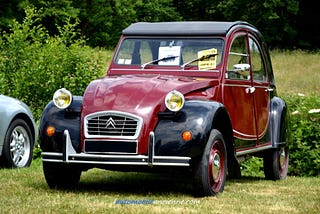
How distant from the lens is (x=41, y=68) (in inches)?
582

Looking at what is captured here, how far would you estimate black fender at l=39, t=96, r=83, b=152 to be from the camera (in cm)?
835

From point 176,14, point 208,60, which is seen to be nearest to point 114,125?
point 208,60

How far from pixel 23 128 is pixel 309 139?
4.75 meters

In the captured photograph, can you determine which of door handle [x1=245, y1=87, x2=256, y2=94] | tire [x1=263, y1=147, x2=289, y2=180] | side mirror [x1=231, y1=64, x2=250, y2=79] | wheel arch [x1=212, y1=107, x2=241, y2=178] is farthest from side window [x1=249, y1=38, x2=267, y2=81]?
wheel arch [x1=212, y1=107, x2=241, y2=178]

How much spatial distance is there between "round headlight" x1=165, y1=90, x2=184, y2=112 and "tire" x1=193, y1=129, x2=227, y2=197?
0.51m

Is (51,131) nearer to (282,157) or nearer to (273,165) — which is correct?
(273,165)

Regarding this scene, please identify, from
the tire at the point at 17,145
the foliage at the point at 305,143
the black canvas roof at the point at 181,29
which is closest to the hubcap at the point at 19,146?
the tire at the point at 17,145

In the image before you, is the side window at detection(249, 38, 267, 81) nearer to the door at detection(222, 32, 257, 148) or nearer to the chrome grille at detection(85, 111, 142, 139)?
the door at detection(222, 32, 257, 148)

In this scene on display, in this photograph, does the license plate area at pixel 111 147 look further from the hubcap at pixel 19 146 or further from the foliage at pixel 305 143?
the foliage at pixel 305 143

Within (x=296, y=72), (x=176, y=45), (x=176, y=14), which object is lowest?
(x=296, y=72)

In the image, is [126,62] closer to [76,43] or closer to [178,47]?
[178,47]

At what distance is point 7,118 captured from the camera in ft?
35.4

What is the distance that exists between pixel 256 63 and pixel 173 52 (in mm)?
1656

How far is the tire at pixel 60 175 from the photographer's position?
8688 mm
